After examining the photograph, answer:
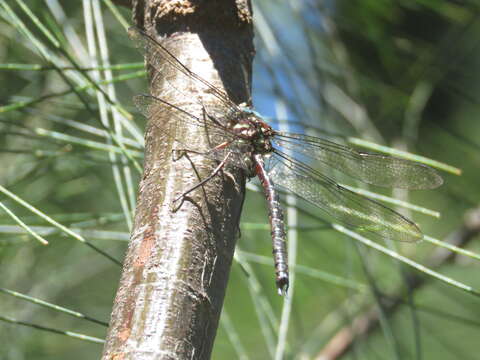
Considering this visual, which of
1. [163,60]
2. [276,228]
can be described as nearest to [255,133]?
[276,228]

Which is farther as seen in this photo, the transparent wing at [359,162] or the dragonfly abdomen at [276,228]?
the transparent wing at [359,162]

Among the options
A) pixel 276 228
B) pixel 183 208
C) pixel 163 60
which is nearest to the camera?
pixel 183 208

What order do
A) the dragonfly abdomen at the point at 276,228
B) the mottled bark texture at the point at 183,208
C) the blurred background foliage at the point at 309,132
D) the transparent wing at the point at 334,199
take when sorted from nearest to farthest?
the mottled bark texture at the point at 183,208, the dragonfly abdomen at the point at 276,228, the transparent wing at the point at 334,199, the blurred background foliage at the point at 309,132

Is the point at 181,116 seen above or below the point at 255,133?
below

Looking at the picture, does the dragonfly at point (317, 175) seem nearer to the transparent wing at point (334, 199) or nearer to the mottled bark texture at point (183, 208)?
the transparent wing at point (334, 199)

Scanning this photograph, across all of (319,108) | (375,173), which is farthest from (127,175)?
(319,108)

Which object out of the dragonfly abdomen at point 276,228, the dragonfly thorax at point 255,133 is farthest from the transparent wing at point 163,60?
the dragonfly abdomen at point 276,228

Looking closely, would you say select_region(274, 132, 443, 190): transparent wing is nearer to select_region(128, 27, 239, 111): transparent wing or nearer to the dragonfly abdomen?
the dragonfly abdomen

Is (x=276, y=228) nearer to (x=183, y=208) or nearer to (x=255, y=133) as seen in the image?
(x=255, y=133)
